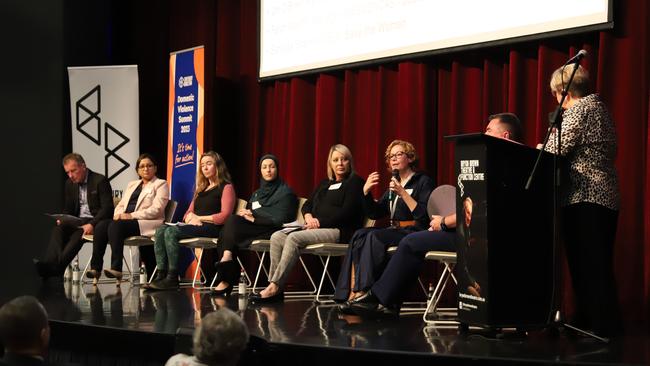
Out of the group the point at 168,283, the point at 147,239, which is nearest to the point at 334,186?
the point at 168,283

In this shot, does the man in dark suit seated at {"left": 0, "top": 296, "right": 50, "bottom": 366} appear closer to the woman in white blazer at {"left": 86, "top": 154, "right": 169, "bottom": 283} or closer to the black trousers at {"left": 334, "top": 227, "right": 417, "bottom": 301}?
the black trousers at {"left": 334, "top": 227, "right": 417, "bottom": 301}

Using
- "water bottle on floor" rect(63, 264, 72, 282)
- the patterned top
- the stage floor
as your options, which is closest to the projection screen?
the patterned top

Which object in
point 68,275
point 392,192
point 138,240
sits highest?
point 392,192

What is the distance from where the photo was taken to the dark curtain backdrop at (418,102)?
478cm

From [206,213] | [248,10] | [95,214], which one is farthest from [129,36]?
[206,213]

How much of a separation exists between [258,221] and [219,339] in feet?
12.8

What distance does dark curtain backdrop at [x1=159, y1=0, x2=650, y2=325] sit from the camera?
15.7 feet

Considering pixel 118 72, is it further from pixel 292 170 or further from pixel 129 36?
pixel 292 170

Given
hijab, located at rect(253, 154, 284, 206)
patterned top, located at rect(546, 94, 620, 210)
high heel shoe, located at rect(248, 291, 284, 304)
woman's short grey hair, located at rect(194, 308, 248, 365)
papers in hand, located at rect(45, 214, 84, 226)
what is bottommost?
high heel shoe, located at rect(248, 291, 284, 304)

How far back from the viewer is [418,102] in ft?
20.0

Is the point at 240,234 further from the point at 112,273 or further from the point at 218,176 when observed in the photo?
the point at 112,273

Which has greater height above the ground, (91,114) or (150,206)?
(91,114)

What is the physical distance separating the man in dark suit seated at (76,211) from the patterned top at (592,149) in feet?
15.0

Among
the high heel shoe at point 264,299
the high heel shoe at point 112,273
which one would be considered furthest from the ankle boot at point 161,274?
the high heel shoe at point 264,299
